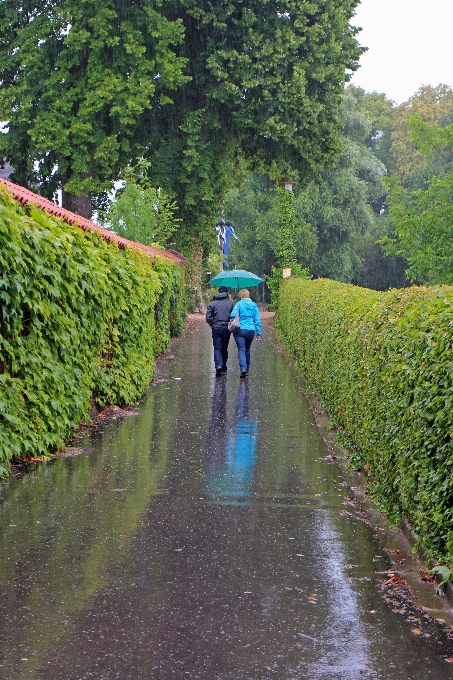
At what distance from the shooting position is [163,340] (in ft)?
71.7

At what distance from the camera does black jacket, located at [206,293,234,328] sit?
1877 centimetres

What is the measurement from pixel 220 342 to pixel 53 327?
9344 millimetres

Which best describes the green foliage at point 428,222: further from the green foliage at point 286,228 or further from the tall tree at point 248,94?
the green foliage at point 286,228

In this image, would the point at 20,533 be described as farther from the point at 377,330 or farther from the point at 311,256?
the point at 311,256

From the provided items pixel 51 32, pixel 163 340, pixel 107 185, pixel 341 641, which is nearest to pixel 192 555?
pixel 341 641

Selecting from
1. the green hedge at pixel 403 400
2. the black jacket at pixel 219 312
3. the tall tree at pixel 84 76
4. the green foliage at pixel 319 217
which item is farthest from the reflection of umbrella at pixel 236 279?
the green foliage at pixel 319 217

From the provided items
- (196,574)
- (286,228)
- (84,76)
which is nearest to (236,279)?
(84,76)

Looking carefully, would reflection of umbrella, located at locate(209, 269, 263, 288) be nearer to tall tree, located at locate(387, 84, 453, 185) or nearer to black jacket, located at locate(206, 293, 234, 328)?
A: black jacket, located at locate(206, 293, 234, 328)

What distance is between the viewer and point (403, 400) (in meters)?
6.64

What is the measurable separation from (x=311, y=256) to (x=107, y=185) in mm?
28374

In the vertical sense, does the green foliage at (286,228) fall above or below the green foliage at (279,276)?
above

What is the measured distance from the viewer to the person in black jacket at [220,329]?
18.6m

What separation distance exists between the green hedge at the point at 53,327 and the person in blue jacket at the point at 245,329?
528 centimetres

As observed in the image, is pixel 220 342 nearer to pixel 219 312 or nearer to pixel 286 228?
pixel 219 312
